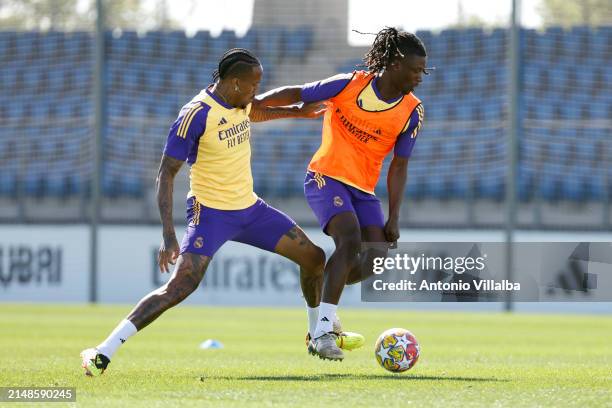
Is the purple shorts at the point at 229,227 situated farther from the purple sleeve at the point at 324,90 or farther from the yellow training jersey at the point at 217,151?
the purple sleeve at the point at 324,90

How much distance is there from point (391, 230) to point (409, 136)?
65 centimetres

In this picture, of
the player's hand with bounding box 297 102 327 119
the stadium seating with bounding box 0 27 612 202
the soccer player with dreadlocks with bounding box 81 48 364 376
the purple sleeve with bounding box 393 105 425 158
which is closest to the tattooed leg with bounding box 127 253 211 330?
the soccer player with dreadlocks with bounding box 81 48 364 376

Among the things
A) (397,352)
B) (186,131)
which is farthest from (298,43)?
(397,352)

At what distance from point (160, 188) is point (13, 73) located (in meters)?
16.2

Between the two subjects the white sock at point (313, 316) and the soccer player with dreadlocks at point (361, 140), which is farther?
the white sock at point (313, 316)

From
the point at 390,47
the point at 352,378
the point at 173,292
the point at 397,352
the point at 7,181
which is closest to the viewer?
the point at 352,378

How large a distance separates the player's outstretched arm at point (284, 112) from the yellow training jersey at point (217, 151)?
311mm

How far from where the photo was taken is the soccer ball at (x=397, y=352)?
7456mm

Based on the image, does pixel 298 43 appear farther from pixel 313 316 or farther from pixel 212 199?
pixel 212 199

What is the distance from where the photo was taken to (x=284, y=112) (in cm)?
829

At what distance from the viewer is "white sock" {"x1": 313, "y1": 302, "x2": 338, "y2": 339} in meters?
7.71

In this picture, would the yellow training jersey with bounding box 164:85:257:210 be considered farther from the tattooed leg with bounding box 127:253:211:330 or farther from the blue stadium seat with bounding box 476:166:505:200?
the blue stadium seat with bounding box 476:166:505:200

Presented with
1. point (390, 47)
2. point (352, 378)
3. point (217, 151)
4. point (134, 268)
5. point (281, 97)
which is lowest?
point (134, 268)

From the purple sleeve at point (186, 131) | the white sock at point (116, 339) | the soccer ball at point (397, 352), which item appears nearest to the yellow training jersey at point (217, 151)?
the purple sleeve at point (186, 131)
